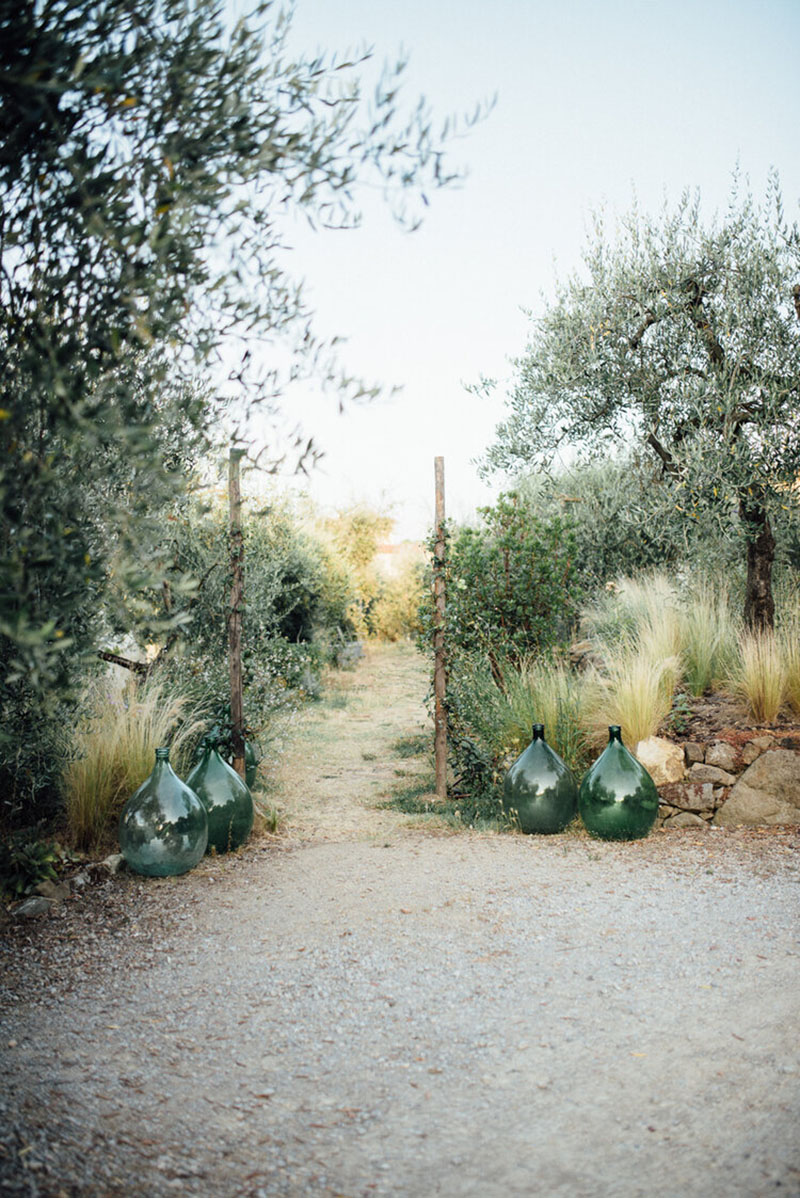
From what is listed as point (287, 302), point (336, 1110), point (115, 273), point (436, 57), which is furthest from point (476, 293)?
point (336, 1110)

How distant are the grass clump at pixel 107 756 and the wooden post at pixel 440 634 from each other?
2056mm

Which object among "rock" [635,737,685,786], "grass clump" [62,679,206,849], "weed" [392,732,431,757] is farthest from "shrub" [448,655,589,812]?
"grass clump" [62,679,206,849]

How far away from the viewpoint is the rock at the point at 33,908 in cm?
462

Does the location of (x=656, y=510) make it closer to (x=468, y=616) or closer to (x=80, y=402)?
(x=468, y=616)

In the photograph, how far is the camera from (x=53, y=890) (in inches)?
192

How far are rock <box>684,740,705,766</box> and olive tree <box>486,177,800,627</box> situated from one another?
216 cm

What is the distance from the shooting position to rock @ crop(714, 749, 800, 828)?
6.20 m

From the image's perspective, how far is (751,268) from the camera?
7.68 m

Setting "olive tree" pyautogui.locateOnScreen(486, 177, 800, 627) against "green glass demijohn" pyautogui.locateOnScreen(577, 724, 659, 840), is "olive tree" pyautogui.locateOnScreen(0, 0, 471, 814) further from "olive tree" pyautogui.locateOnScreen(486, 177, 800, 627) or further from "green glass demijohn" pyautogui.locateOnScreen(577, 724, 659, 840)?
"olive tree" pyautogui.locateOnScreen(486, 177, 800, 627)

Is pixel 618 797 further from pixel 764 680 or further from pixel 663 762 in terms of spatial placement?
pixel 764 680

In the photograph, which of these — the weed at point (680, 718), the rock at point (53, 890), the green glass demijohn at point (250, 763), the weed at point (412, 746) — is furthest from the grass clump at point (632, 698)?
the rock at point (53, 890)

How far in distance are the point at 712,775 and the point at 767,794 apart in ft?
1.30

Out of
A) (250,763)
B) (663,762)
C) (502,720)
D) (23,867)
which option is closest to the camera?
(23,867)

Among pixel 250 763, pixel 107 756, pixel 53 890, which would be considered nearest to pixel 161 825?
pixel 53 890
